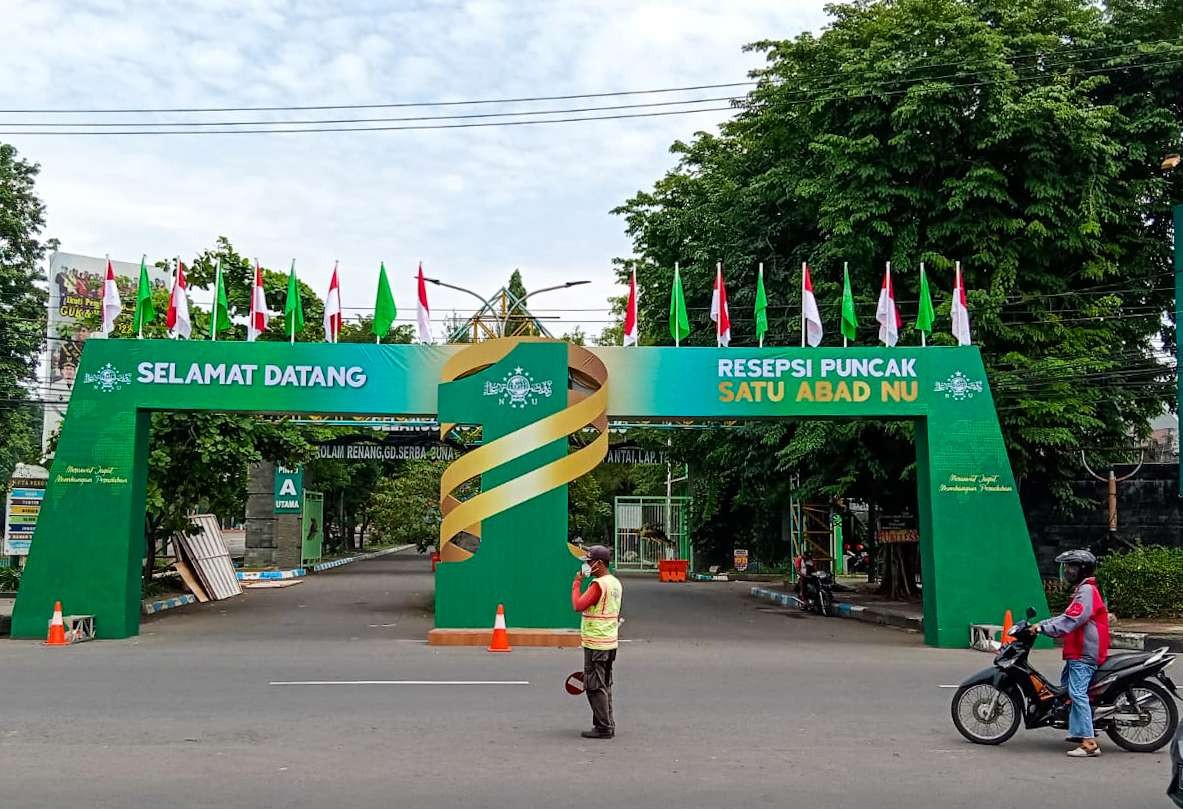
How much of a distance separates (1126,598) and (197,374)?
17.1 m

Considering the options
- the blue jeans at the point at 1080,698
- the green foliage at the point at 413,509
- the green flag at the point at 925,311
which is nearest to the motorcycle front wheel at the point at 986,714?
the blue jeans at the point at 1080,698

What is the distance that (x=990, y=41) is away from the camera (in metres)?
22.1

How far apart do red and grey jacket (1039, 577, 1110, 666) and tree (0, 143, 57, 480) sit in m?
30.3

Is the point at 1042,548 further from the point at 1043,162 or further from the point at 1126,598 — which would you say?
the point at 1043,162

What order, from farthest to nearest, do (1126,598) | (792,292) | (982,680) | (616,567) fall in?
(616,567) < (792,292) < (1126,598) < (982,680)

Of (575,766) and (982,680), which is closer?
(575,766)

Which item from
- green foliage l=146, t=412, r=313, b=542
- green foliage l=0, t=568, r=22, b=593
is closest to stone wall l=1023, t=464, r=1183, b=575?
green foliage l=146, t=412, r=313, b=542

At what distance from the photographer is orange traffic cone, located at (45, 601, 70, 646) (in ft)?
55.5

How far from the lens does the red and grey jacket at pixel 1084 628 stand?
891 centimetres

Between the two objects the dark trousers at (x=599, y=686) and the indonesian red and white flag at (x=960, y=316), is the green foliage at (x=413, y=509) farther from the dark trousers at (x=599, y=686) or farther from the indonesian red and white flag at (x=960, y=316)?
the dark trousers at (x=599, y=686)

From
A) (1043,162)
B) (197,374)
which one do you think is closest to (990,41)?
(1043,162)

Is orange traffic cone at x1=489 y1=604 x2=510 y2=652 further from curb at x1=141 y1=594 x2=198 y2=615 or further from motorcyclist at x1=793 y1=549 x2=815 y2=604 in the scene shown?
motorcyclist at x1=793 y1=549 x2=815 y2=604

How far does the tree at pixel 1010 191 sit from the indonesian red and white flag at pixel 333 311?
32.4 feet

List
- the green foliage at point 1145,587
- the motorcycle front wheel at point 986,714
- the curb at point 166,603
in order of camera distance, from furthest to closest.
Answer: the curb at point 166,603 < the green foliage at point 1145,587 < the motorcycle front wheel at point 986,714
